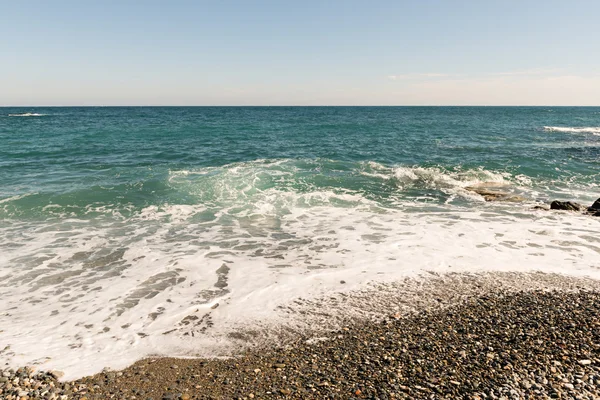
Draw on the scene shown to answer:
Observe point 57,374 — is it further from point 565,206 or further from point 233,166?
point 233,166

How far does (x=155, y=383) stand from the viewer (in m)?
5.15

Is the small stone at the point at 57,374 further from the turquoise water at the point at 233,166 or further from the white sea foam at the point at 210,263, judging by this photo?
the turquoise water at the point at 233,166

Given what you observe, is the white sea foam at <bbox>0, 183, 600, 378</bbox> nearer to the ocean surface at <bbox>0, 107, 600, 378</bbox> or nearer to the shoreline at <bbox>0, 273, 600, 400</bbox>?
the ocean surface at <bbox>0, 107, 600, 378</bbox>

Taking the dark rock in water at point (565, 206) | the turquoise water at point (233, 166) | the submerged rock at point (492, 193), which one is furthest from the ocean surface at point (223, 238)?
the dark rock in water at point (565, 206)

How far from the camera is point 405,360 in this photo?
540 cm

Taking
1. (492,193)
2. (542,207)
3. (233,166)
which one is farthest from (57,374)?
(233,166)

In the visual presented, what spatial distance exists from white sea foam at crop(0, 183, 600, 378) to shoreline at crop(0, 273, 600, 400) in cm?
60

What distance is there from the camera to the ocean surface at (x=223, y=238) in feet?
22.7

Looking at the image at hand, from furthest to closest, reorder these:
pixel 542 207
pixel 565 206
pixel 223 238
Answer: pixel 542 207 → pixel 565 206 → pixel 223 238

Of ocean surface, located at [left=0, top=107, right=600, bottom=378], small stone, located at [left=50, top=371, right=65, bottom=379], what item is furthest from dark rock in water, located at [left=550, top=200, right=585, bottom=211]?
small stone, located at [left=50, top=371, right=65, bottom=379]

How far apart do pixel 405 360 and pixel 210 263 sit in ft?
19.8

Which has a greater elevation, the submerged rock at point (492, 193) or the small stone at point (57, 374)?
the submerged rock at point (492, 193)

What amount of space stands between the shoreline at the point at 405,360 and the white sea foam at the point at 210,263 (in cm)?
60

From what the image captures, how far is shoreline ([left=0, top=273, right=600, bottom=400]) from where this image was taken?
15.9 feet
